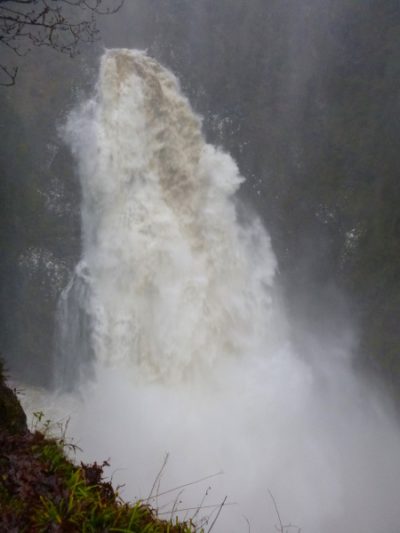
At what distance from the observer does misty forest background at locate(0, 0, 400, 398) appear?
37.9 feet

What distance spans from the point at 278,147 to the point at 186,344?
5.72 m

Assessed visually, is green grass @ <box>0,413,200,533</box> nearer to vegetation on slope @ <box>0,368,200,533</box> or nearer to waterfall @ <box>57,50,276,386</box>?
vegetation on slope @ <box>0,368,200,533</box>

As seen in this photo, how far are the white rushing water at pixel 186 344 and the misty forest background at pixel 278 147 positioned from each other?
55 cm

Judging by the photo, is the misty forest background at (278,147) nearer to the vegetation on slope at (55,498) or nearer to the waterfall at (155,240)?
the waterfall at (155,240)

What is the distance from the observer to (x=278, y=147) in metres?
12.5

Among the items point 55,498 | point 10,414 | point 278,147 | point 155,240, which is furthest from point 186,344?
point 55,498

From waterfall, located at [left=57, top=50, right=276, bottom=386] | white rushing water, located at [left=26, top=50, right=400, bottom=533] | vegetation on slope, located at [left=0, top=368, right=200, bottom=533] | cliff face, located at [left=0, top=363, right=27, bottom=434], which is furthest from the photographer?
waterfall, located at [left=57, top=50, right=276, bottom=386]

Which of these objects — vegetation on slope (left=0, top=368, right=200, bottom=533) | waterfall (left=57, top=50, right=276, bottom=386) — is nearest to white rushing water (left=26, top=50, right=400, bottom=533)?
waterfall (left=57, top=50, right=276, bottom=386)

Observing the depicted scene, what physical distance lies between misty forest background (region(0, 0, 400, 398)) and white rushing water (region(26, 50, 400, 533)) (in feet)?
1.82

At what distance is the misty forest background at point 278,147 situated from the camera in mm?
11547

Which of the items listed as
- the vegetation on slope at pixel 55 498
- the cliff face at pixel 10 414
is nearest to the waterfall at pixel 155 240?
the cliff face at pixel 10 414

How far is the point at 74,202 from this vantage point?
11578 mm

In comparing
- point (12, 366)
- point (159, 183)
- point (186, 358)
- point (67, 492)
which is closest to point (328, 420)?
point (186, 358)

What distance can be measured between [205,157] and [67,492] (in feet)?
34.6
